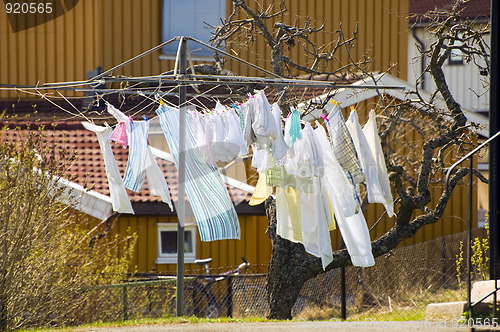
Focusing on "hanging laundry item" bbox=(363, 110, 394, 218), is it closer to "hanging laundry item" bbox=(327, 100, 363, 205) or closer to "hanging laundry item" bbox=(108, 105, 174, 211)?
"hanging laundry item" bbox=(327, 100, 363, 205)

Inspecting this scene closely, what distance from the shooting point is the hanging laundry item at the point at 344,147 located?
7.50 meters

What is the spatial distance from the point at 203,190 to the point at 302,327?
1837 millimetres

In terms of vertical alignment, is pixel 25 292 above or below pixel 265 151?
below

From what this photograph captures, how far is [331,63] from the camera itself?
18.0 metres

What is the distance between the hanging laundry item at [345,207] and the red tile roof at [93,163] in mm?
4356

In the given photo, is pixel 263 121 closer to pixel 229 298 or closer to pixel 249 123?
pixel 249 123

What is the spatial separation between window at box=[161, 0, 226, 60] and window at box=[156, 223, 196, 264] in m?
5.34

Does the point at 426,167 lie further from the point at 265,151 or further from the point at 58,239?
the point at 58,239

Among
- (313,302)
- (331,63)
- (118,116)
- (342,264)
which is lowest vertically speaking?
(313,302)

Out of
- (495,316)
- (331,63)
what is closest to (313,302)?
(495,316)

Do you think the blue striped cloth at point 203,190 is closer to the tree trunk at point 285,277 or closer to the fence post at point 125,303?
the fence post at point 125,303

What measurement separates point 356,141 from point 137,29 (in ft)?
37.0

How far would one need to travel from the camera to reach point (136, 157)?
8055 mm

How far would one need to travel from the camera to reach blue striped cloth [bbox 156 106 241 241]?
809 cm
